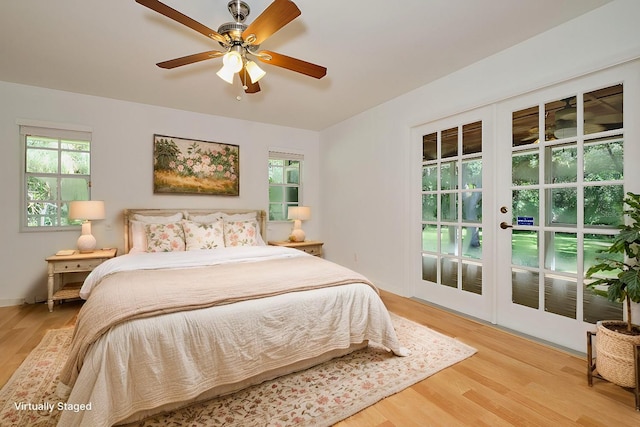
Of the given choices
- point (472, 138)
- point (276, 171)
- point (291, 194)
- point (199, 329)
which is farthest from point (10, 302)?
point (472, 138)

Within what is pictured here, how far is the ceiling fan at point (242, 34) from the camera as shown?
1.58m

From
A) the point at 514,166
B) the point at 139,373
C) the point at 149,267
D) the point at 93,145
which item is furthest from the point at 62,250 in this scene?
the point at 514,166

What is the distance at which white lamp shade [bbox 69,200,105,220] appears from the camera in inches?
123

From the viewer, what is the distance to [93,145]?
3514 millimetres

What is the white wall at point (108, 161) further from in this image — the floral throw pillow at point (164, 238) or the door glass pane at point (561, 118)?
the door glass pane at point (561, 118)

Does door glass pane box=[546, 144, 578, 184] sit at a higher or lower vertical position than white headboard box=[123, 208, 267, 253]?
higher

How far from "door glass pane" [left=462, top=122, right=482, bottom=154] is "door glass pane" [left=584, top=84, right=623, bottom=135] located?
79 centimetres

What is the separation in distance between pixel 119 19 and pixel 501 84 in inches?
122

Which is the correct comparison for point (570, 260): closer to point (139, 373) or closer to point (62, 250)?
point (139, 373)

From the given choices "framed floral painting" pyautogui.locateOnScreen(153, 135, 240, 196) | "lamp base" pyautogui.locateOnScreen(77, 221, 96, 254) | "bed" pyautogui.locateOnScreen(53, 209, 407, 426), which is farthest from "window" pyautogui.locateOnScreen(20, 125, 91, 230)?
"bed" pyautogui.locateOnScreen(53, 209, 407, 426)

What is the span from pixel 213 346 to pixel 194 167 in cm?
304

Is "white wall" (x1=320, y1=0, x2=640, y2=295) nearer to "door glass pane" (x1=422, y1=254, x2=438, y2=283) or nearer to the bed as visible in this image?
"door glass pane" (x1=422, y1=254, x2=438, y2=283)

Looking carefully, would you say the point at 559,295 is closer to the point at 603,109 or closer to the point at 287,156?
the point at 603,109

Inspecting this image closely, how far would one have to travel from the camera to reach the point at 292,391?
5.72 ft
